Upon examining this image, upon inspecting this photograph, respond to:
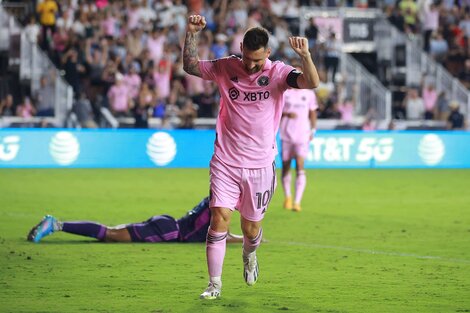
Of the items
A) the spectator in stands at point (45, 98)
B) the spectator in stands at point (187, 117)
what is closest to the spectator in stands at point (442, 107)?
the spectator in stands at point (187, 117)

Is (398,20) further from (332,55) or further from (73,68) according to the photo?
(73,68)

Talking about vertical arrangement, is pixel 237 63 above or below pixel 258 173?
above

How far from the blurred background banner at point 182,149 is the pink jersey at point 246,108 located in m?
16.6

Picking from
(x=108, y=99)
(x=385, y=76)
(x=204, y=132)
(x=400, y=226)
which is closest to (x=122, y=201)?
(x=400, y=226)

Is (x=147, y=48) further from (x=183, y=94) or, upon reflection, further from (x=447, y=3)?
(x=447, y=3)

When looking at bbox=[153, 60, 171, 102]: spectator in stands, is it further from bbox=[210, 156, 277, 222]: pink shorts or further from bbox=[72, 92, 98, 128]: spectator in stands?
bbox=[210, 156, 277, 222]: pink shorts

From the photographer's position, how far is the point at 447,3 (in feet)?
123

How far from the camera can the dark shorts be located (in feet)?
41.1

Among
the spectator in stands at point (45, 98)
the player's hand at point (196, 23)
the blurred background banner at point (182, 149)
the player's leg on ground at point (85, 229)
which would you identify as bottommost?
the blurred background banner at point (182, 149)

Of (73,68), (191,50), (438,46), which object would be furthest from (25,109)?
(191,50)

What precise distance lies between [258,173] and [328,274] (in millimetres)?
2053

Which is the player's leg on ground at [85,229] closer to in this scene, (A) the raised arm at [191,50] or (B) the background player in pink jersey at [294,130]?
(A) the raised arm at [191,50]

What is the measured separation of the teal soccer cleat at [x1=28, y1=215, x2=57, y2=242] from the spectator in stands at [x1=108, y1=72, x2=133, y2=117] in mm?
16361

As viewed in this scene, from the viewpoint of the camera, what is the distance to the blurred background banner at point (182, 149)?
1016 inches
